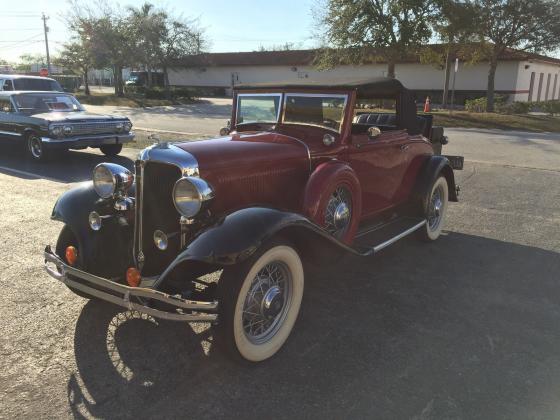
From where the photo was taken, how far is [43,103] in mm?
10930

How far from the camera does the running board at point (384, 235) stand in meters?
3.97

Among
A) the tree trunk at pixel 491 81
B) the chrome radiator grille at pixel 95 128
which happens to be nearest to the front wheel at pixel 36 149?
the chrome radiator grille at pixel 95 128

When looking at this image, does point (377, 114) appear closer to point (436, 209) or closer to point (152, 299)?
point (436, 209)

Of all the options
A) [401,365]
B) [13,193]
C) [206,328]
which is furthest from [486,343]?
[13,193]

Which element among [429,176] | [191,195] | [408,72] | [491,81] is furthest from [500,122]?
[191,195]

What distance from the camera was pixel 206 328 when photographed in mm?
3379

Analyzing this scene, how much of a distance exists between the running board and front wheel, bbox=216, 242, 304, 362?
823 millimetres

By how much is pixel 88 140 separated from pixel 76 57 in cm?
2853

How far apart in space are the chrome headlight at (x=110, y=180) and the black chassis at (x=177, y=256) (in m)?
0.10

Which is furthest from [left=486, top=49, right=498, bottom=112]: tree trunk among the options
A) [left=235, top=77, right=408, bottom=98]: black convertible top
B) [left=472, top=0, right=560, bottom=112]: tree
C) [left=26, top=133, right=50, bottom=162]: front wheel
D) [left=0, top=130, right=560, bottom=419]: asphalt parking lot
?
[left=235, top=77, right=408, bottom=98]: black convertible top

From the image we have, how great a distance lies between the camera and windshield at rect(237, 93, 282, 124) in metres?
4.37

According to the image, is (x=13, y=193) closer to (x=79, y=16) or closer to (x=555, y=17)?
(x=555, y=17)

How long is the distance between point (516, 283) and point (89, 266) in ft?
11.7

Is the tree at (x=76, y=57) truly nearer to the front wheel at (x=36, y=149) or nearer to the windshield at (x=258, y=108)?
the front wheel at (x=36, y=149)
